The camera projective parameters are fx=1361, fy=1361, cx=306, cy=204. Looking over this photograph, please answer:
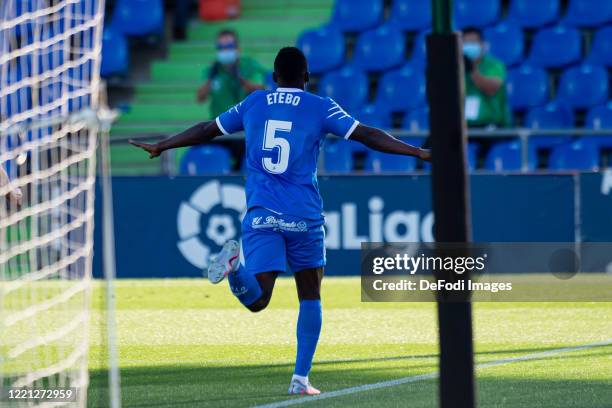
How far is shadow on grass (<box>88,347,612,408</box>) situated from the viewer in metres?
7.05

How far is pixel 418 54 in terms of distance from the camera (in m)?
18.5

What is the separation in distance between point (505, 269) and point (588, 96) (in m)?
3.94

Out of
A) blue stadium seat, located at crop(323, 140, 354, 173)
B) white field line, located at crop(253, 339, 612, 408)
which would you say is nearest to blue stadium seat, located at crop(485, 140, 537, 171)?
blue stadium seat, located at crop(323, 140, 354, 173)

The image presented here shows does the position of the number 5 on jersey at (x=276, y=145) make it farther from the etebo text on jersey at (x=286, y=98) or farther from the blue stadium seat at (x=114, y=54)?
the blue stadium seat at (x=114, y=54)

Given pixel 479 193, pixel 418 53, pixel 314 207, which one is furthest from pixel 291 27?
pixel 314 207

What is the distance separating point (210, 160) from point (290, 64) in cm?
856

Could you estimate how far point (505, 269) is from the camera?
14516 mm

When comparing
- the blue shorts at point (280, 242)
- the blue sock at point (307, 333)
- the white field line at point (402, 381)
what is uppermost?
the blue shorts at point (280, 242)

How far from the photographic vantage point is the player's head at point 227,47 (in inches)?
617

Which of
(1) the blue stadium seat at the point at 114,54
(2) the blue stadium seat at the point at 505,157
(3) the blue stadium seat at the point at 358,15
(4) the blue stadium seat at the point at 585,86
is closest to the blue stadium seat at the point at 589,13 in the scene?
(4) the blue stadium seat at the point at 585,86

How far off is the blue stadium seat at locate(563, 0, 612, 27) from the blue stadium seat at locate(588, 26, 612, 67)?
0.28 m

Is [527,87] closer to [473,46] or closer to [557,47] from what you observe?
[557,47]

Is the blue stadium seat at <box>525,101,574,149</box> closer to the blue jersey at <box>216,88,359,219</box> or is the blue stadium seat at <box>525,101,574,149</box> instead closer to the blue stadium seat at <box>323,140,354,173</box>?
the blue stadium seat at <box>323,140,354,173</box>

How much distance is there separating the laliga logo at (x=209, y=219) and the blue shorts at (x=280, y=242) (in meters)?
7.04
